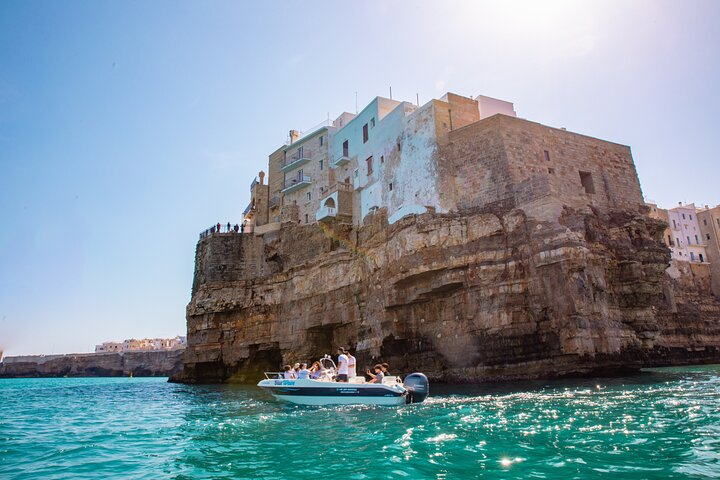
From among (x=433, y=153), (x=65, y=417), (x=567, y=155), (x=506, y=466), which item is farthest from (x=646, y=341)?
(x=65, y=417)

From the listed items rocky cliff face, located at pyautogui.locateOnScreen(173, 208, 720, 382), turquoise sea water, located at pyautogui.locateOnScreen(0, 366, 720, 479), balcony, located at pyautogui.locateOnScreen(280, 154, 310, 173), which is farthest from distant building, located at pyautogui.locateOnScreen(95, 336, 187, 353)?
turquoise sea water, located at pyautogui.locateOnScreen(0, 366, 720, 479)

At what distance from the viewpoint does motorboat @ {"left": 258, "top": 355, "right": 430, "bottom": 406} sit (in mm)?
A: 15508

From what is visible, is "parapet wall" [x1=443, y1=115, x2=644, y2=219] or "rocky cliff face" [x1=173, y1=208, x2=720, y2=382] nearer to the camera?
"rocky cliff face" [x1=173, y1=208, x2=720, y2=382]

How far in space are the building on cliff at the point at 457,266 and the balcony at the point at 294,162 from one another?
3.04 metres

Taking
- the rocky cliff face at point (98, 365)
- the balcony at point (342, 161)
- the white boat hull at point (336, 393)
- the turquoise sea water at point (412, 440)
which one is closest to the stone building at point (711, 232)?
the balcony at point (342, 161)

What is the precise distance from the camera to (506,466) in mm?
7180

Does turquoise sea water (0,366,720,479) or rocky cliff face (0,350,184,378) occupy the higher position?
rocky cliff face (0,350,184,378)

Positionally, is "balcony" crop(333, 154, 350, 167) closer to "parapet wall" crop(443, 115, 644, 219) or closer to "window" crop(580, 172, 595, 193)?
"parapet wall" crop(443, 115, 644, 219)

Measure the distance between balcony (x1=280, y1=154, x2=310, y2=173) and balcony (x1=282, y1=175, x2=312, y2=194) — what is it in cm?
108

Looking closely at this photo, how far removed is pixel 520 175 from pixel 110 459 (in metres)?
21.2

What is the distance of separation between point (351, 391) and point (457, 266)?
9.01 meters

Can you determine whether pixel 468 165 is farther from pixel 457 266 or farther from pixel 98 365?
pixel 98 365

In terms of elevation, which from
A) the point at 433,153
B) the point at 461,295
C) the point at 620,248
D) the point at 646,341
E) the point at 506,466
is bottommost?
the point at 506,466

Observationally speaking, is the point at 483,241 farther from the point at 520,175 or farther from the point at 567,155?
the point at 567,155
